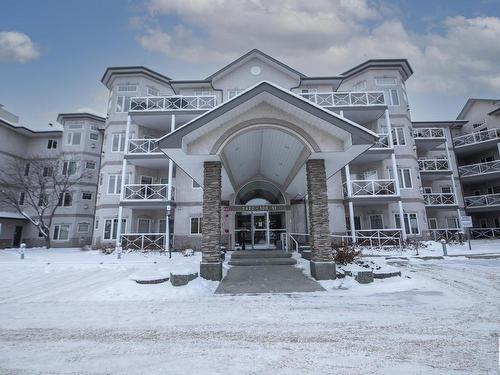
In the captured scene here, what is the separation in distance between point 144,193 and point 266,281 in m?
15.5

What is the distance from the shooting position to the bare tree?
2441 centimetres

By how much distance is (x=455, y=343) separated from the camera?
12.7 ft

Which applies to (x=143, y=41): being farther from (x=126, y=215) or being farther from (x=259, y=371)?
(x=259, y=371)

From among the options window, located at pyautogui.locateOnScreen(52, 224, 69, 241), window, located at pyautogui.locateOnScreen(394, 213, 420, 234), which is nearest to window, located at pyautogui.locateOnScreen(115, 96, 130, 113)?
window, located at pyautogui.locateOnScreen(52, 224, 69, 241)

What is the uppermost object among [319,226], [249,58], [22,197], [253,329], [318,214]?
[249,58]

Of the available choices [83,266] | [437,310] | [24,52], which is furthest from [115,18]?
[437,310]

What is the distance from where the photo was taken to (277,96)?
889 cm

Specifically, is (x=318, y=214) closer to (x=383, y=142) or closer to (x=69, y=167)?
(x=383, y=142)

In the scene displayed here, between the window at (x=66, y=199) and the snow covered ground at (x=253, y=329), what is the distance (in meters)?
20.5

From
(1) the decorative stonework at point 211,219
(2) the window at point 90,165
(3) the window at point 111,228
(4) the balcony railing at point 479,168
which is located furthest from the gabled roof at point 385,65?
(2) the window at point 90,165

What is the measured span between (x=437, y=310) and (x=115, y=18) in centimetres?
2195

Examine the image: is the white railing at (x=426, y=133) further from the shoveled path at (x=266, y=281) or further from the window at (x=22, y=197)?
the window at (x=22, y=197)

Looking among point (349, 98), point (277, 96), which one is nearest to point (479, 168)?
point (349, 98)

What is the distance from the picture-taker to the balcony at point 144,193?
19.5 m
